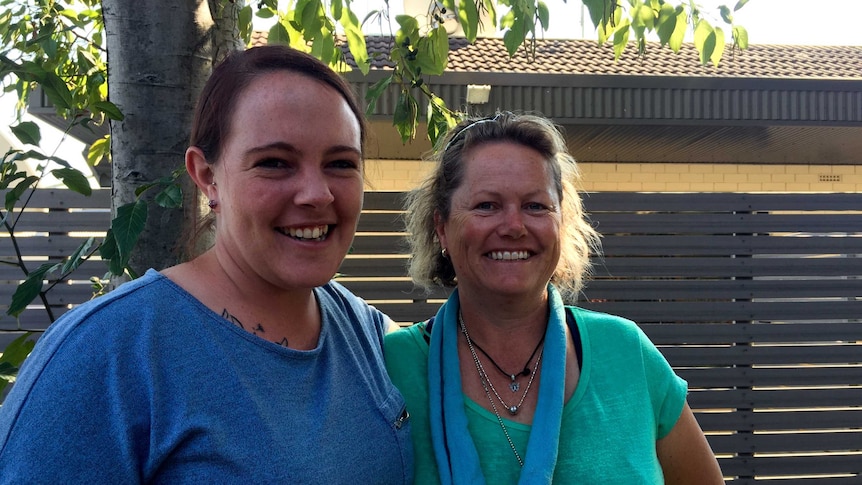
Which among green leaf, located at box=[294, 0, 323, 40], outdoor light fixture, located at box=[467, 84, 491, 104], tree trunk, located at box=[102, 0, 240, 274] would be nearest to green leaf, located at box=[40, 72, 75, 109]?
tree trunk, located at box=[102, 0, 240, 274]

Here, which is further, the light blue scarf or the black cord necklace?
the black cord necklace

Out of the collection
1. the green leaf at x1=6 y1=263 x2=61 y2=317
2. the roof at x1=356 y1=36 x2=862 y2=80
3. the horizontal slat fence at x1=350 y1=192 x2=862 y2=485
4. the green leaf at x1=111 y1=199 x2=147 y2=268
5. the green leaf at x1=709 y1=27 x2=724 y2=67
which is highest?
the roof at x1=356 y1=36 x2=862 y2=80

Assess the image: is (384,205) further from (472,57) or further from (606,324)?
(472,57)

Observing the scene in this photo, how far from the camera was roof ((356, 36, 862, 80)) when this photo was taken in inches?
350

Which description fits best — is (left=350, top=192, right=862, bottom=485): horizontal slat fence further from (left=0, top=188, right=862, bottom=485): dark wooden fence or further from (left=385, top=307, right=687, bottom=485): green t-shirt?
(left=385, top=307, right=687, bottom=485): green t-shirt

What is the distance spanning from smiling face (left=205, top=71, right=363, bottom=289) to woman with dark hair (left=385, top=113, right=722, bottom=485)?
0.57 metres

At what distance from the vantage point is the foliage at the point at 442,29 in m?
2.35

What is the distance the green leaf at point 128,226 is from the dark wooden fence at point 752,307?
120 inches

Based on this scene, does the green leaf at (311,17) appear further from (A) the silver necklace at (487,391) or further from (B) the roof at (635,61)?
(B) the roof at (635,61)

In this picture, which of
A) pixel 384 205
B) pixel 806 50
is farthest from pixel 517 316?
pixel 806 50

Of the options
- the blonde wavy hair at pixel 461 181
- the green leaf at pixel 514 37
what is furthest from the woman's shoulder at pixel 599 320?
the green leaf at pixel 514 37

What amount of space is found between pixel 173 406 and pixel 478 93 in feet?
23.5

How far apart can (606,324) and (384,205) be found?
10.3ft

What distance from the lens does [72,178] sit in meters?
2.24
